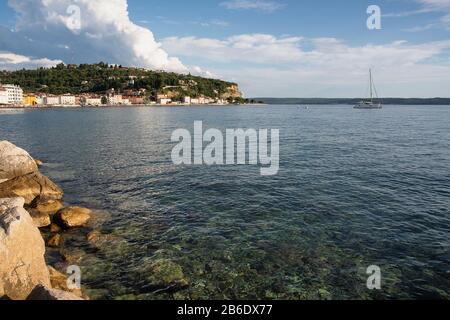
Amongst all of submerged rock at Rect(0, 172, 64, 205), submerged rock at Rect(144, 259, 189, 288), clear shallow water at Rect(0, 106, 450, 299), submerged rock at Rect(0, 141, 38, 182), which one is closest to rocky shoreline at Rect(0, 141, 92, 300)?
submerged rock at Rect(0, 172, 64, 205)

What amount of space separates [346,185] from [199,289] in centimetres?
1929

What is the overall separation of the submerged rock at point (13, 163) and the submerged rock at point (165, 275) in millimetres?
17082

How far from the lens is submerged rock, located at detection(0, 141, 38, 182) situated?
2594cm

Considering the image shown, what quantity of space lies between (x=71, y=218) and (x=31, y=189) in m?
6.44

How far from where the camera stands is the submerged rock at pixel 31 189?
2300 centimetres

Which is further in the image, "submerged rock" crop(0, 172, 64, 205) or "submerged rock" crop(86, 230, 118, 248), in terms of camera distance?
"submerged rock" crop(0, 172, 64, 205)

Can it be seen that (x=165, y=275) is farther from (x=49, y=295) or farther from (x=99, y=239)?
(x=49, y=295)

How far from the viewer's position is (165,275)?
49.0ft

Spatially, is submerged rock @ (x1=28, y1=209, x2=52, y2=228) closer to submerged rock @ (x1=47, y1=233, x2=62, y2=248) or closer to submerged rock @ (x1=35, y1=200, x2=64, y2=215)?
submerged rock @ (x1=35, y1=200, x2=64, y2=215)

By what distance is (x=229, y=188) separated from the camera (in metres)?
28.8

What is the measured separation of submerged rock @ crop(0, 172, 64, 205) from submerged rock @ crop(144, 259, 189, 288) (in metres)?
11.8

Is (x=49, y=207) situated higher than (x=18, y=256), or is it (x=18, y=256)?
(x=18, y=256)

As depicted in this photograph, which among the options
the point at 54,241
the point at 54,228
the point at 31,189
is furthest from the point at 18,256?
the point at 31,189
